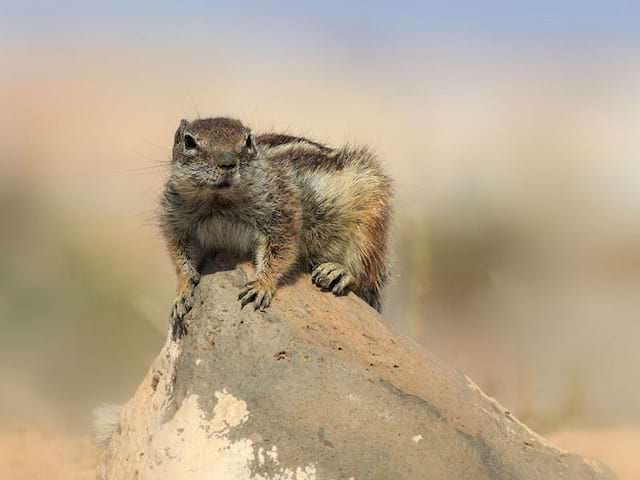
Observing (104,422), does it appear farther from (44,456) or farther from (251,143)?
(44,456)

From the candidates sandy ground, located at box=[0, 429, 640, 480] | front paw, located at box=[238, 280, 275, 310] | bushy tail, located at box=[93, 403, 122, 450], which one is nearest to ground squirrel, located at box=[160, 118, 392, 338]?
front paw, located at box=[238, 280, 275, 310]

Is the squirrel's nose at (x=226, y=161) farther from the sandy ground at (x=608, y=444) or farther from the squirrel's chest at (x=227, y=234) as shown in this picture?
the sandy ground at (x=608, y=444)

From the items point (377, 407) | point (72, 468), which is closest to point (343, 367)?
point (377, 407)

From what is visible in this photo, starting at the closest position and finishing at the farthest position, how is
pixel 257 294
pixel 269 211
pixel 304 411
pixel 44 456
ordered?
pixel 304 411 < pixel 257 294 < pixel 269 211 < pixel 44 456

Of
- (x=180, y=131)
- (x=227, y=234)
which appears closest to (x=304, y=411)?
(x=227, y=234)

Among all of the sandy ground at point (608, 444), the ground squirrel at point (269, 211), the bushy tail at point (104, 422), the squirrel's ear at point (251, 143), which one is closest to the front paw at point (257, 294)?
the ground squirrel at point (269, 211)

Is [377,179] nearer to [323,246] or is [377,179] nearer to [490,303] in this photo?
[323,246]
